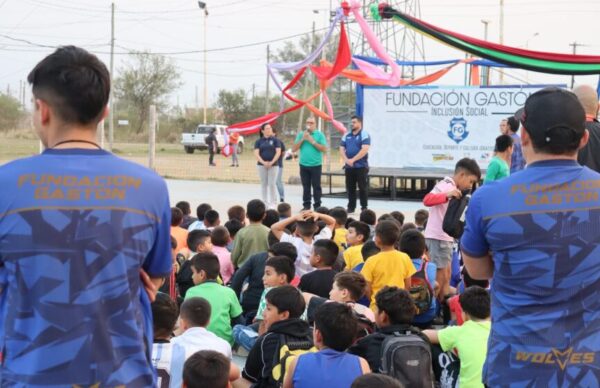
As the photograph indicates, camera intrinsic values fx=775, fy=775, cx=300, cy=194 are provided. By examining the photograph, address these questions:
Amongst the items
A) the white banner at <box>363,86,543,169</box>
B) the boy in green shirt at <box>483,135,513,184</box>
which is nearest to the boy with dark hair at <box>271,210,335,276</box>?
the boy in green shirt at <box>483,135,513,184</box>

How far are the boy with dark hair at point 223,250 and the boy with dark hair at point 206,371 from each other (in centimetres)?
404

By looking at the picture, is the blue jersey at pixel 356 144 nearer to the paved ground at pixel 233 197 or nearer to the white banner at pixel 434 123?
the paved ground at pixel 233 197

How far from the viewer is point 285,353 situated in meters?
4.71

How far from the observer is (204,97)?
195 ft

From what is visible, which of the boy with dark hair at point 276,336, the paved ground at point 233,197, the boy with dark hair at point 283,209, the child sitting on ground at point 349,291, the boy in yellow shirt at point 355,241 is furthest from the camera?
the paved ground at point 233,197

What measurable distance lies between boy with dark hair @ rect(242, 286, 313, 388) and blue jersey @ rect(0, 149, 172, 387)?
2.37m

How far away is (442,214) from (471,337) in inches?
141

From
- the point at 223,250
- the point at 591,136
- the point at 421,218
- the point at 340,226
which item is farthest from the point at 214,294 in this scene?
the point at 421,218

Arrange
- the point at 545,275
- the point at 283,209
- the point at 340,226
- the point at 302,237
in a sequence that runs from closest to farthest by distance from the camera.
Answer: the point at 545,275
the point at 302,237
the point at 340,226
the point at 283,209

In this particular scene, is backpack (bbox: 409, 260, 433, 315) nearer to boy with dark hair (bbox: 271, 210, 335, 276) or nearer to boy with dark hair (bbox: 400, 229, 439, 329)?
boy with dark hair (bbox: 400, 229, 439, 329)

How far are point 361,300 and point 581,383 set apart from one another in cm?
375

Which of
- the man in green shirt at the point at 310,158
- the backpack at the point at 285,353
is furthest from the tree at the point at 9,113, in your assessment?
the backpack at the point at 285,353

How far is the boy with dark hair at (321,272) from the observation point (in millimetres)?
6480

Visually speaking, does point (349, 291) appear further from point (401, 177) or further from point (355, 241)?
point (401, 177)
